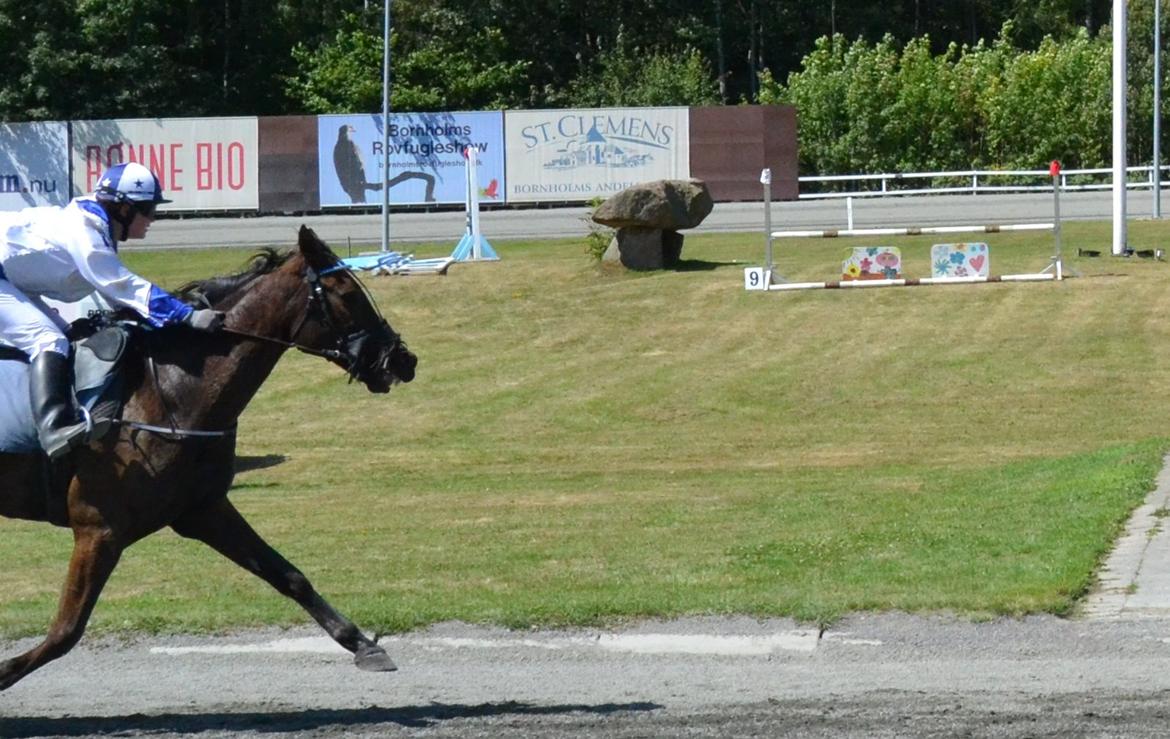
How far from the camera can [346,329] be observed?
8188 mm

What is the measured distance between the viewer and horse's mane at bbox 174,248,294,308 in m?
8.27

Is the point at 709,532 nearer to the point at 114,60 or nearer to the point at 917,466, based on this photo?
the point at 917,466

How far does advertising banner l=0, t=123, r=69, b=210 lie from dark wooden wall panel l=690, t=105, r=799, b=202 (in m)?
17.5

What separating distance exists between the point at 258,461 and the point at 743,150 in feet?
100

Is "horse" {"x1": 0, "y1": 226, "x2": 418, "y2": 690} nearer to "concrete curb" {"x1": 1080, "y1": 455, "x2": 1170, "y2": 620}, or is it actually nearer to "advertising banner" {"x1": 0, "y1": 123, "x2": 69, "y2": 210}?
"concrete curb" {"x1": 1080, "y1": 455, "x2": 1170, "y2": 620}

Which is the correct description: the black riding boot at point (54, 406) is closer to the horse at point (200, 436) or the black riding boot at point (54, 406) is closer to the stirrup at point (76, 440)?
the stirrup at point (76, 440)

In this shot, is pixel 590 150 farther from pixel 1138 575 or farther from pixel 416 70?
pixel 1138 575

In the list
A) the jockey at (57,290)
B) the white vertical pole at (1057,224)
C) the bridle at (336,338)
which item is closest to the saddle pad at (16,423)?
the jockey at (57,290)

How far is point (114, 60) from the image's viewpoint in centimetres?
5634

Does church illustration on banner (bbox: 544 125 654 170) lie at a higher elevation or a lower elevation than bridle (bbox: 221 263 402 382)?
higher

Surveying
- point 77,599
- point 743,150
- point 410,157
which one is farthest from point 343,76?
point 77,599

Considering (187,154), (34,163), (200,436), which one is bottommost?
(200,436)

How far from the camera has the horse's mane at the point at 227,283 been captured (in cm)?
827

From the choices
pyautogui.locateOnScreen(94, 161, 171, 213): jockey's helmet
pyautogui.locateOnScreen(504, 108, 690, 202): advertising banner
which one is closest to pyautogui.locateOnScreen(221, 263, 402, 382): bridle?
pyautogui.locateOnScreen(94, 161, 171, 213): jockey's helmet
